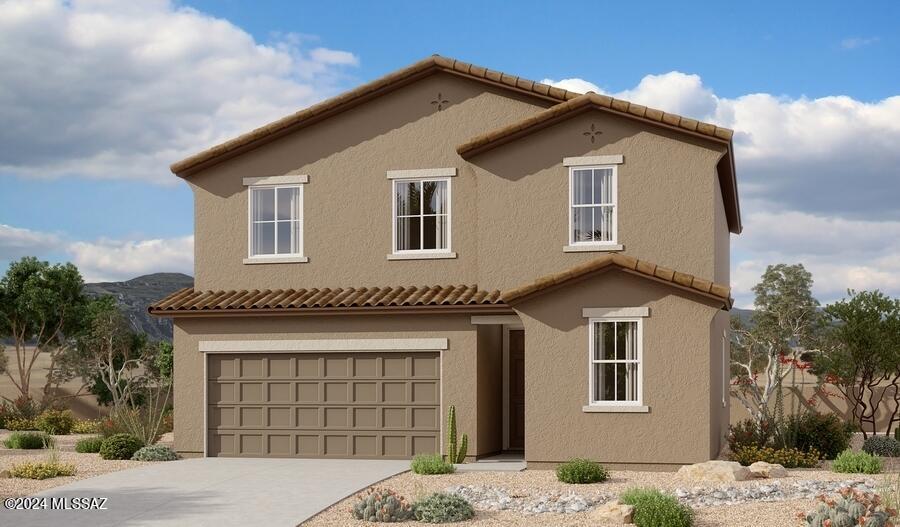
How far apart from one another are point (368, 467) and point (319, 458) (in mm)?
2075

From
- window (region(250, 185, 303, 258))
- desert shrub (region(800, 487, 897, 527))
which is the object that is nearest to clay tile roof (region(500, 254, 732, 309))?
window (region(250, 185, 303, 258))

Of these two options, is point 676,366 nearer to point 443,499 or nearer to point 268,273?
point 443,499

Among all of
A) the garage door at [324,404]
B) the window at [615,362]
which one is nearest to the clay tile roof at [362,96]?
the garage door at [324,404]

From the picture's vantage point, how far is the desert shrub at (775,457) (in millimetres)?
19828

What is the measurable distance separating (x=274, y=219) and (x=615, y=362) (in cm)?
832

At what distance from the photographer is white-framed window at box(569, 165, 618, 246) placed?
69.5 ft

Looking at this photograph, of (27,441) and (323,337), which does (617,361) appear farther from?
(27,441)

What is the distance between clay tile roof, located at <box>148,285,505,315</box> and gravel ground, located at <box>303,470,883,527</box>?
357 centimetres

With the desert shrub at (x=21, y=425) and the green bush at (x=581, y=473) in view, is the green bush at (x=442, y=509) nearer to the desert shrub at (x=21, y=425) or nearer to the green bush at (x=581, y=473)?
the green bush at (x=581, y=473)

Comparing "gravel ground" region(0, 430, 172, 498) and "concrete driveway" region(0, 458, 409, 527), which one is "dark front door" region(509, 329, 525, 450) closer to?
"concrete driveway" region(0, 458, 409, 527)

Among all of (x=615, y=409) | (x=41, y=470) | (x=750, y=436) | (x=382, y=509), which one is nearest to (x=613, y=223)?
(x=615, y=409)

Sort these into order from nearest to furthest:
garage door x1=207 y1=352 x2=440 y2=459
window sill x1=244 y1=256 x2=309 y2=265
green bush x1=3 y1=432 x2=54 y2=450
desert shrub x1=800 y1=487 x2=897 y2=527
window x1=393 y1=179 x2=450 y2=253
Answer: desert shrub x1=800 y1=487 x2=897 y2=527 → garage door x1=207 y1=352 x2=440 y2=459 → window x1=393 y1=179 x2=450 y2=253 → window sill x1=244 y1=256 x2=309 y2=265 → green bush x1=3 y1=432 x2=54 y2=450

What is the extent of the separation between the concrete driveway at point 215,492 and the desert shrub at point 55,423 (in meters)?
10.7

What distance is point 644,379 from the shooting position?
1939 cm
